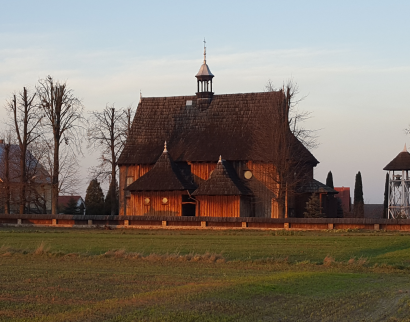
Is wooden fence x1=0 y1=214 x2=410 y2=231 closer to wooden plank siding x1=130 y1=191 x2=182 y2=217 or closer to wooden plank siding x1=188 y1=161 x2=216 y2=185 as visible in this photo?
wooden plank siding x1=130 y1=191 x2=182 y2=217

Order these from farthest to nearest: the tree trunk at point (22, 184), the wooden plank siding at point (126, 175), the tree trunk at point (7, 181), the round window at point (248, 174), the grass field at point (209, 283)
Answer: the tree trunk at point (7, 181)
the tree trunk at point (22, 184)
the wooden plank siding at point (126, 175)
the round window at point (248, 174)
the grass field at point (209, 283)

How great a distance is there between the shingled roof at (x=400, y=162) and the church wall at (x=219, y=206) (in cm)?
1497

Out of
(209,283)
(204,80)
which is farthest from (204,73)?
(209,283)

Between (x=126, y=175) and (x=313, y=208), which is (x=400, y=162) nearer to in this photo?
(x=313, y=208)

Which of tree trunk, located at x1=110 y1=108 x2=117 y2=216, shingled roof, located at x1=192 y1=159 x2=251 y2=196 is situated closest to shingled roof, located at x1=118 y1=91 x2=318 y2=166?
shingled roof, located at x1=192 y1=159 x2=251 y2=196

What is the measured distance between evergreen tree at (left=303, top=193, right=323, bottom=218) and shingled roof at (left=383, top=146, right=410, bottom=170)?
379 inches

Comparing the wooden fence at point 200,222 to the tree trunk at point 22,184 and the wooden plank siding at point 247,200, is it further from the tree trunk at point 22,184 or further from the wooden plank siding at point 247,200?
the tree trunk at point 22,184

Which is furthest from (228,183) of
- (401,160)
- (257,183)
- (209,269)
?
(209,269)

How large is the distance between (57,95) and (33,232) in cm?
1682

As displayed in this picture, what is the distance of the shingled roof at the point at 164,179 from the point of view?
5009 centimetres

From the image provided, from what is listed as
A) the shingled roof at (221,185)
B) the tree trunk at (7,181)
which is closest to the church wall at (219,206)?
the shingled roof at (221,185)

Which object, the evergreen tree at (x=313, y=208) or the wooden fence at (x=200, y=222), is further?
the evergreen tree at (x=313, y=208)

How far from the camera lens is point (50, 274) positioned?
61.4 feet

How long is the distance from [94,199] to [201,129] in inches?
636
